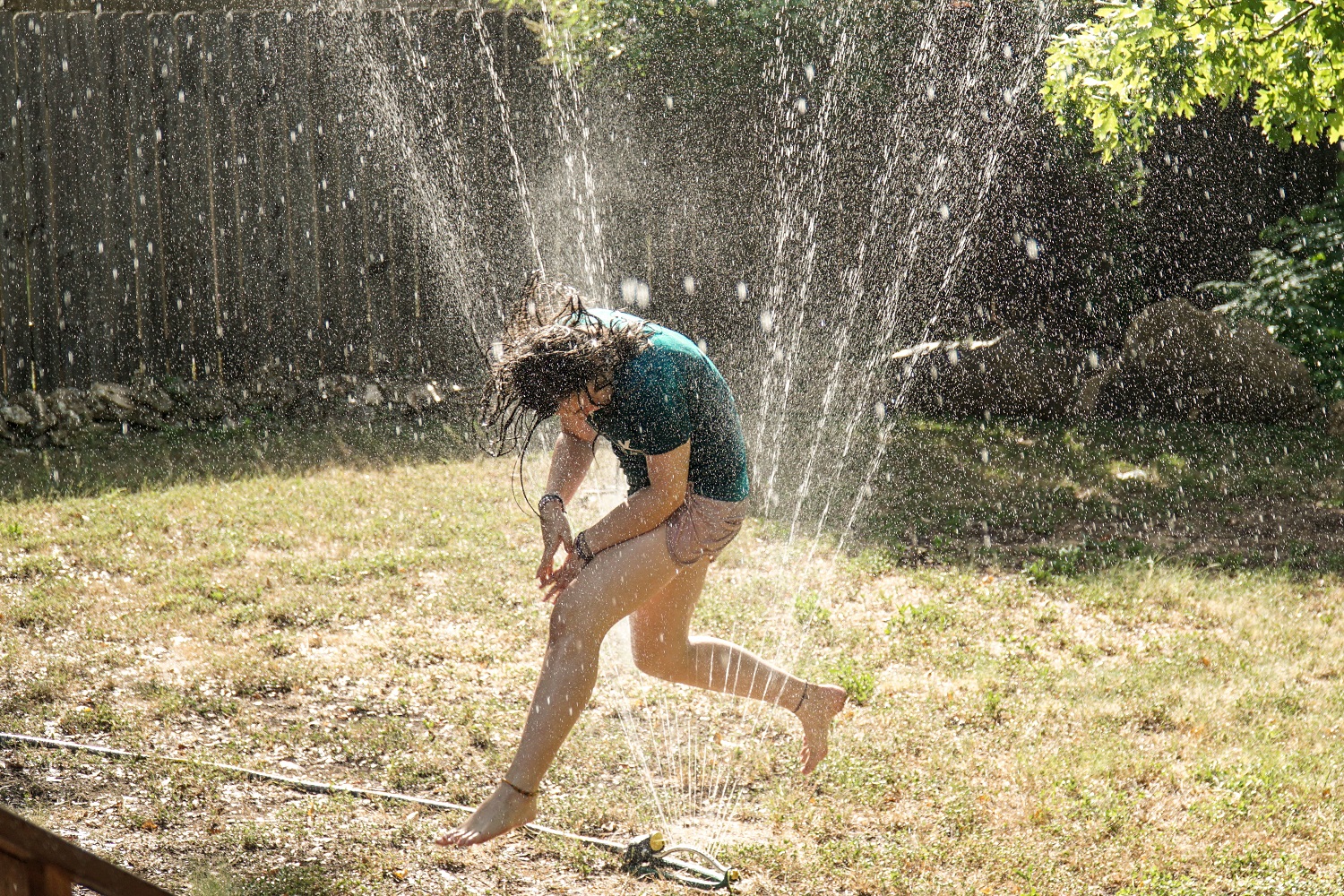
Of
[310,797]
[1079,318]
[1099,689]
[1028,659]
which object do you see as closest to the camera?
[310,797]

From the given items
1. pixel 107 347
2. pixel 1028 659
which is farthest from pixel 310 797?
pixel 107 347

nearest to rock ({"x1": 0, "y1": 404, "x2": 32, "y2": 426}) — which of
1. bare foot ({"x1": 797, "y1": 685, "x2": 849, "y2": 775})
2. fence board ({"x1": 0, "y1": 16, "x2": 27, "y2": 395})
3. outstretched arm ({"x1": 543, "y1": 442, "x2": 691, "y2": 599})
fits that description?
fence board ({"x1": 0, "y1": 16, "x2": 27, "y2": 395})

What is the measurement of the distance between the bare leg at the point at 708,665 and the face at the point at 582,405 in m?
0.44

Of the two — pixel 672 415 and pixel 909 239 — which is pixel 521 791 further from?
pixel 909 239

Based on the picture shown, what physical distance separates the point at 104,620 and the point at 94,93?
442 centimetres

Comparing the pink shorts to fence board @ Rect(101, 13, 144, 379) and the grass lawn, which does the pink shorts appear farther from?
fence board @ Rect(101, 13, 144, 379)

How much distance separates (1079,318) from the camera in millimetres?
8562

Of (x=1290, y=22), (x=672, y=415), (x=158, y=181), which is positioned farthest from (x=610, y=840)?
(x=158, y=181)

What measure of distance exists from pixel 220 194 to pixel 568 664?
241 inches

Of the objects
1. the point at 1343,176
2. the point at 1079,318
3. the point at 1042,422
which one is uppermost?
the point at 1343,176

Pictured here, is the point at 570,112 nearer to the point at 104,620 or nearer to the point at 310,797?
the point at 104,620

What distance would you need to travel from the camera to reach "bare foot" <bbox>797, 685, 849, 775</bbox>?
3.28 m

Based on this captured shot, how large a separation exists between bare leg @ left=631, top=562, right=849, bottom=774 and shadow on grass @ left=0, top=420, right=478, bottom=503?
12.5ft

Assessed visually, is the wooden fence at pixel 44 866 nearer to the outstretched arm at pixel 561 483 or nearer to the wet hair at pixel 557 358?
the wet hair at pixel 557 358
